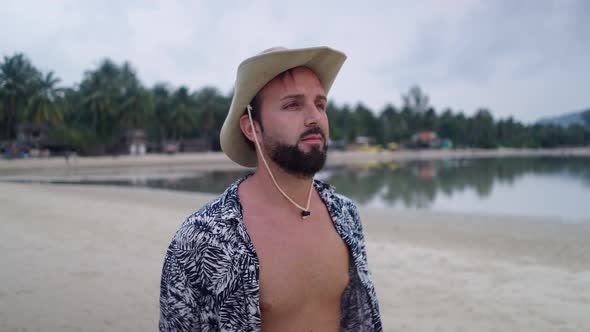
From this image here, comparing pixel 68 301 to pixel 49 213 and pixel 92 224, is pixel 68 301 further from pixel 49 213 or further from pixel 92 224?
pixel 49 213

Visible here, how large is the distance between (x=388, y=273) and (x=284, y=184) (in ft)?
14.9

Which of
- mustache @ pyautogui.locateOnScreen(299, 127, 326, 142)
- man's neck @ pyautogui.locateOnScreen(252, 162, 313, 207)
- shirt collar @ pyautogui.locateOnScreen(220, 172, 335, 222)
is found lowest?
shirt collar @ pyautogui.locateOnScreen(220, 172, 335, 222)

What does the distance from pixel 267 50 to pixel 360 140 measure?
78.9 m

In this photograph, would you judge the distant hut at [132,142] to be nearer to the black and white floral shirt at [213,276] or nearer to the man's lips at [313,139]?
the black and white floral shirt at [213,276]

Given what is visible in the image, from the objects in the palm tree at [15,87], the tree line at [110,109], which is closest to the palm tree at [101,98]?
the tree line at [110,109]

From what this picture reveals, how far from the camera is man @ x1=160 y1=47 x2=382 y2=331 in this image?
4.75 ft

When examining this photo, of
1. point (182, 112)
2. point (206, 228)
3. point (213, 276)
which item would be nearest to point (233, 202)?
point (206, 228)

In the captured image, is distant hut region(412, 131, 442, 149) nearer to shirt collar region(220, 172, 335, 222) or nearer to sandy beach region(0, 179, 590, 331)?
sandy beach region(0, 179, 590, 331)

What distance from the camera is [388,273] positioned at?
18.9 ft

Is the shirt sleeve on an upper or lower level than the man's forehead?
lower

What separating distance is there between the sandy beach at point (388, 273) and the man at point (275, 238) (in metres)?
2.66

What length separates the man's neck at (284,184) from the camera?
165 centimetres

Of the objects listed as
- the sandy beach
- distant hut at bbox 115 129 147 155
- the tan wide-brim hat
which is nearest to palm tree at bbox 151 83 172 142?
distant hut at bbox 115 129 147 155

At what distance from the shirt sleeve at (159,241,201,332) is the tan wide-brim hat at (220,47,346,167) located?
540 mm
